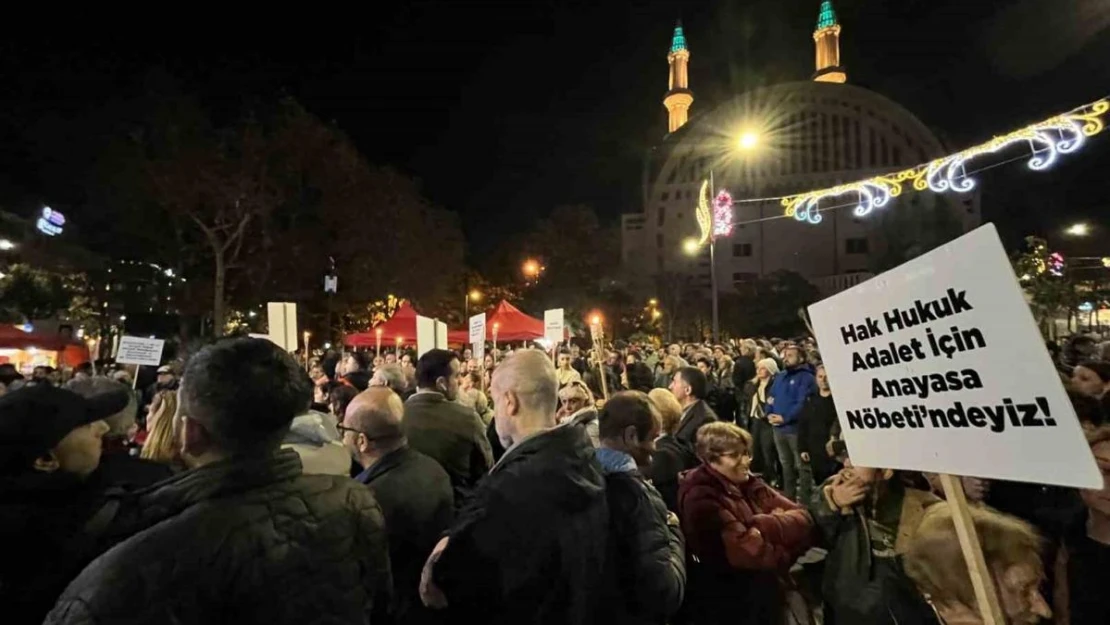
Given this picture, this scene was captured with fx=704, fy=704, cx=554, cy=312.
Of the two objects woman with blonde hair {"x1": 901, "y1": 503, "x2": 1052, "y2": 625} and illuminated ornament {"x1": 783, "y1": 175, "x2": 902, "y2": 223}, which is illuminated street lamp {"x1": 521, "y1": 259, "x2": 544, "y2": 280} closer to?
illuminated ornament {"x1": 783, "y1": 175, "x2": 902, "y2": 223}

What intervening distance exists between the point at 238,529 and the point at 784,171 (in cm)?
7018

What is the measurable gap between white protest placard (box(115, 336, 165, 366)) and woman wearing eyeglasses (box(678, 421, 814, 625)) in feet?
23.4

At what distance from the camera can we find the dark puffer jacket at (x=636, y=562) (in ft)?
8.05

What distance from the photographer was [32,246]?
72.0 feet

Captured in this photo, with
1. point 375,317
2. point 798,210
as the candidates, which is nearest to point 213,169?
point 375,317

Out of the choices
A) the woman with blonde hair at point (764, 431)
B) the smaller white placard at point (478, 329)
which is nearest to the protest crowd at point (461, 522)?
the woman with blonde hair at point (764, 431)

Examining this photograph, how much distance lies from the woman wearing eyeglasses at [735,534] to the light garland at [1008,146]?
7559 millimetres

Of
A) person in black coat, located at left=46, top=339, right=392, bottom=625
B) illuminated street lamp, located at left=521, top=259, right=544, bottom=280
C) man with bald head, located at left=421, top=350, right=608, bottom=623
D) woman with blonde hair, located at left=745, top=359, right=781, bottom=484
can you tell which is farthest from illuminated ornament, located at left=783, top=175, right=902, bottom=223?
illuminated street lamp, located at left=521, top=259, right=544, bottom=280

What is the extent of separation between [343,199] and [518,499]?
27142mm

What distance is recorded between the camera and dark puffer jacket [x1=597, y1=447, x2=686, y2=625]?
2.45 meters

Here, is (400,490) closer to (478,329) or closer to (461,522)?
(461,522)

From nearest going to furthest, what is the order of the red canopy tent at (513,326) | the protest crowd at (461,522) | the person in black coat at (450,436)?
the protest crowd at (461,522), the person in black coat at (450,436), the red canopy tent at (513,326)

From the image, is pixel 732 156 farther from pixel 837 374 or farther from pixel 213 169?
pixel 837 374

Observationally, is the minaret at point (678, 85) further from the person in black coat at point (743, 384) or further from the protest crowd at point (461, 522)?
the protest crowd at point (461, 522)
